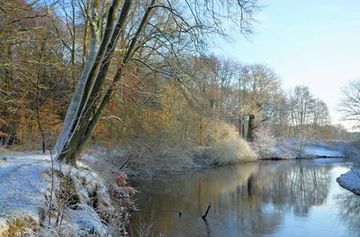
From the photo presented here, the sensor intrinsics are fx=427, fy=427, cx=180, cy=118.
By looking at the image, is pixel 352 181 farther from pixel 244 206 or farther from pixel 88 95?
pixel 88 95

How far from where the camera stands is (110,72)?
16.9 meters

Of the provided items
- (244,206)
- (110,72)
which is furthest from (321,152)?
(110,72)

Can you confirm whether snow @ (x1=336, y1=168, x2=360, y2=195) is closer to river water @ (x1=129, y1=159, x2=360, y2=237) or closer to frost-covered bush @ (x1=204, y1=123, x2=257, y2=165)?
river water @ (x1=129, y1=159, x2=360, y2=237)

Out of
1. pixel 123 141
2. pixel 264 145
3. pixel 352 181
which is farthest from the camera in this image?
pixel 264 145

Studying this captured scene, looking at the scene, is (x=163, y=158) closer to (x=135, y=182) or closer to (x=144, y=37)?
(x=135, y=182)

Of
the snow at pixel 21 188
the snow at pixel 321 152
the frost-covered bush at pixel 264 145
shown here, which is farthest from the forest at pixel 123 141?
the snow at pixel 321 152

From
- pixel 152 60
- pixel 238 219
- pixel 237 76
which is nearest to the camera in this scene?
pixel 238 219

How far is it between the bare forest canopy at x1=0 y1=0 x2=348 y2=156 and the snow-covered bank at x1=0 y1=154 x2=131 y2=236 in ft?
3.26

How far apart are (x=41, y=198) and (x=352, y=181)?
73.4 ft

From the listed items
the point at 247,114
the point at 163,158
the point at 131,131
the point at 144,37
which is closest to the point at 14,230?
the point at 144,37

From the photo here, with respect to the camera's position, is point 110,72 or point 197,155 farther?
point 197,155

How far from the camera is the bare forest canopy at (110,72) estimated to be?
12023 mm

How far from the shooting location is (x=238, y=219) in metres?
14.9

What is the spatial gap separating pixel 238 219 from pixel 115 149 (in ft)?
28.8
